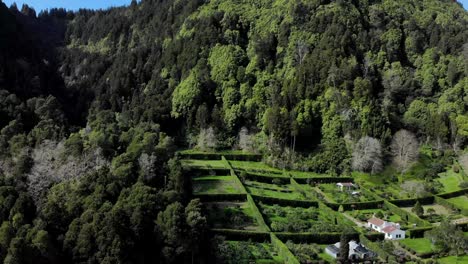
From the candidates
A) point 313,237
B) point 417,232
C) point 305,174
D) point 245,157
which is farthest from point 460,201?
point 245,157

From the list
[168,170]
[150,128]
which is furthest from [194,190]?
[150,128]

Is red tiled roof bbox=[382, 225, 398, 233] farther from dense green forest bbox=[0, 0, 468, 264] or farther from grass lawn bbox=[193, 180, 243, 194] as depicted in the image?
dense green forest bbox=[0, 0, 468, 264]

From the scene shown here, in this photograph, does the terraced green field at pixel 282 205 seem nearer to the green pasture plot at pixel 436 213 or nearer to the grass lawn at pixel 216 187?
the grass lawn at pixel 216 187

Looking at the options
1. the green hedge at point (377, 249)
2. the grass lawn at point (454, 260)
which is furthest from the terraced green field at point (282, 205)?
the green hedge at point (377, 249)

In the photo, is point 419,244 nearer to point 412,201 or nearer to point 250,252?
point 412,201

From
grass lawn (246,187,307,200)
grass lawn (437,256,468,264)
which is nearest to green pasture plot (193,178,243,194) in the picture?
grass lawn (246,187,307,200)
